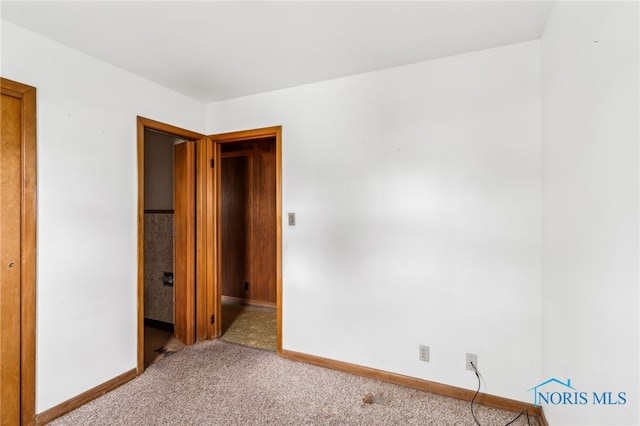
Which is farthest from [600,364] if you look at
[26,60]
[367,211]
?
[26,60]

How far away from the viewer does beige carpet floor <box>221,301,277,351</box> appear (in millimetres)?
3213

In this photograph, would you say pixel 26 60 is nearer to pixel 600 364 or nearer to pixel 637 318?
pixel 637 318

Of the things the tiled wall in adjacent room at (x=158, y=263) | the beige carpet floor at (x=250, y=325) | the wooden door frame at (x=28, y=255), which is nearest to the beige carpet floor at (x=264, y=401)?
the wooden door frame at (x=28, y=255)

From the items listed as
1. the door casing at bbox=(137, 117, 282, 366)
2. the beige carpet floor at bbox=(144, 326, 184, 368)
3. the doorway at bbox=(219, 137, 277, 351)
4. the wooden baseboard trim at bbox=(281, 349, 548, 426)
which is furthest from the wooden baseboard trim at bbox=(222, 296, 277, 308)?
the wooden baseboard trim at bbox=(281, 349, 548, 426)

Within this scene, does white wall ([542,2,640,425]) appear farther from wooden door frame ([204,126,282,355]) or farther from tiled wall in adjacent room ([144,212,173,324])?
tiled wall in adjacent room ([144,212,173,324])

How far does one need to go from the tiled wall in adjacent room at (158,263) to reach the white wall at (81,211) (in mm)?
984

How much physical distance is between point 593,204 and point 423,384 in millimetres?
1731

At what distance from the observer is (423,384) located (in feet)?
7.54

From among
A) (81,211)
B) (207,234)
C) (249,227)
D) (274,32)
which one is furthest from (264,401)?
(249,227)

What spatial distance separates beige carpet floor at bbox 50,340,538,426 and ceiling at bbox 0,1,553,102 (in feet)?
7.92

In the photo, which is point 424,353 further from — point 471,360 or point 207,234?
point 207,234

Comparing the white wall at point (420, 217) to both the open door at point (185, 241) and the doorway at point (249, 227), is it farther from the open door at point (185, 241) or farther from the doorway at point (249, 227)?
the doorway at point (249, 227)

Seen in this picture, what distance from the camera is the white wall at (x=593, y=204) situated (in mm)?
913
